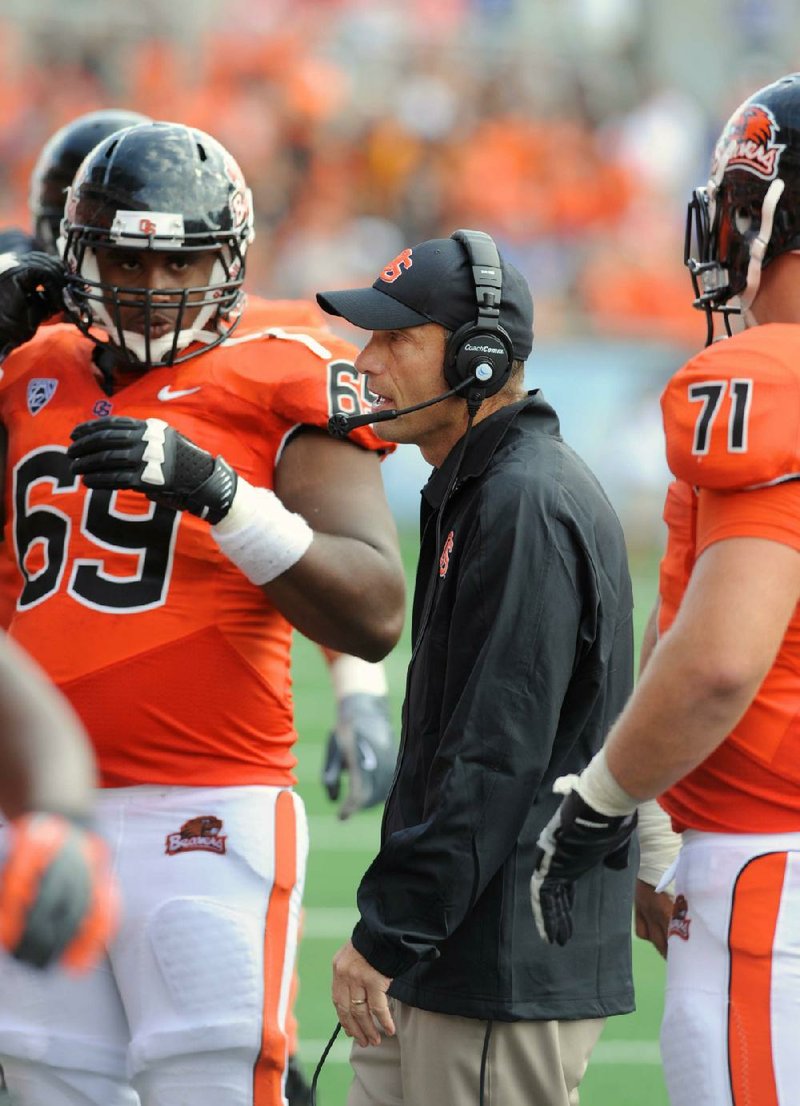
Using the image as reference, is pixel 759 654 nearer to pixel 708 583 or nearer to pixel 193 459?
pixel 708 583

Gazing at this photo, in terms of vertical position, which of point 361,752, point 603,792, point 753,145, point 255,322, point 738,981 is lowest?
point 361,752

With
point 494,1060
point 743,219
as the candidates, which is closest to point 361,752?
point 494,1060

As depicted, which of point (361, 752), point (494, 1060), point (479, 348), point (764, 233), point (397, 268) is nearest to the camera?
point (764, 233)

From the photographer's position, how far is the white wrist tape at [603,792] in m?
2.35

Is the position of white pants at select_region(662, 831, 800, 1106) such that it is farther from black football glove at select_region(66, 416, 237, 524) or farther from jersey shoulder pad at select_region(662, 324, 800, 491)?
black football glove at select_region(66, 416, 237, 524)

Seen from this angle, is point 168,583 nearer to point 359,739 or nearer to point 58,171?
point 359,739

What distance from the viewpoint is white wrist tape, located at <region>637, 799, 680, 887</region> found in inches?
116

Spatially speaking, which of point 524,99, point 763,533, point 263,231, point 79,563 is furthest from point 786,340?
point 524,99

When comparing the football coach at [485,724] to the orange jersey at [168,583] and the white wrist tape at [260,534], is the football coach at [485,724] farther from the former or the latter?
the orange jersey at [168,583]

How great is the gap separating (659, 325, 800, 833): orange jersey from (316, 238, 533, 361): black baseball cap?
47 centimetres

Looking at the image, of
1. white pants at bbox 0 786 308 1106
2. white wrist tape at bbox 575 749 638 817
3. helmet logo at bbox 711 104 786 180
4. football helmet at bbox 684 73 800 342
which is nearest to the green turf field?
white pants at bbox 0 786 308 1106

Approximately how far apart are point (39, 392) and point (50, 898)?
5.82 feet

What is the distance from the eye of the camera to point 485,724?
2.55m

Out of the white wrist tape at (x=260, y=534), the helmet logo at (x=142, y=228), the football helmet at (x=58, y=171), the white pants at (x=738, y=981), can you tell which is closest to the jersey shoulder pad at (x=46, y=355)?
the helmet logo at (x=142, y=228)
